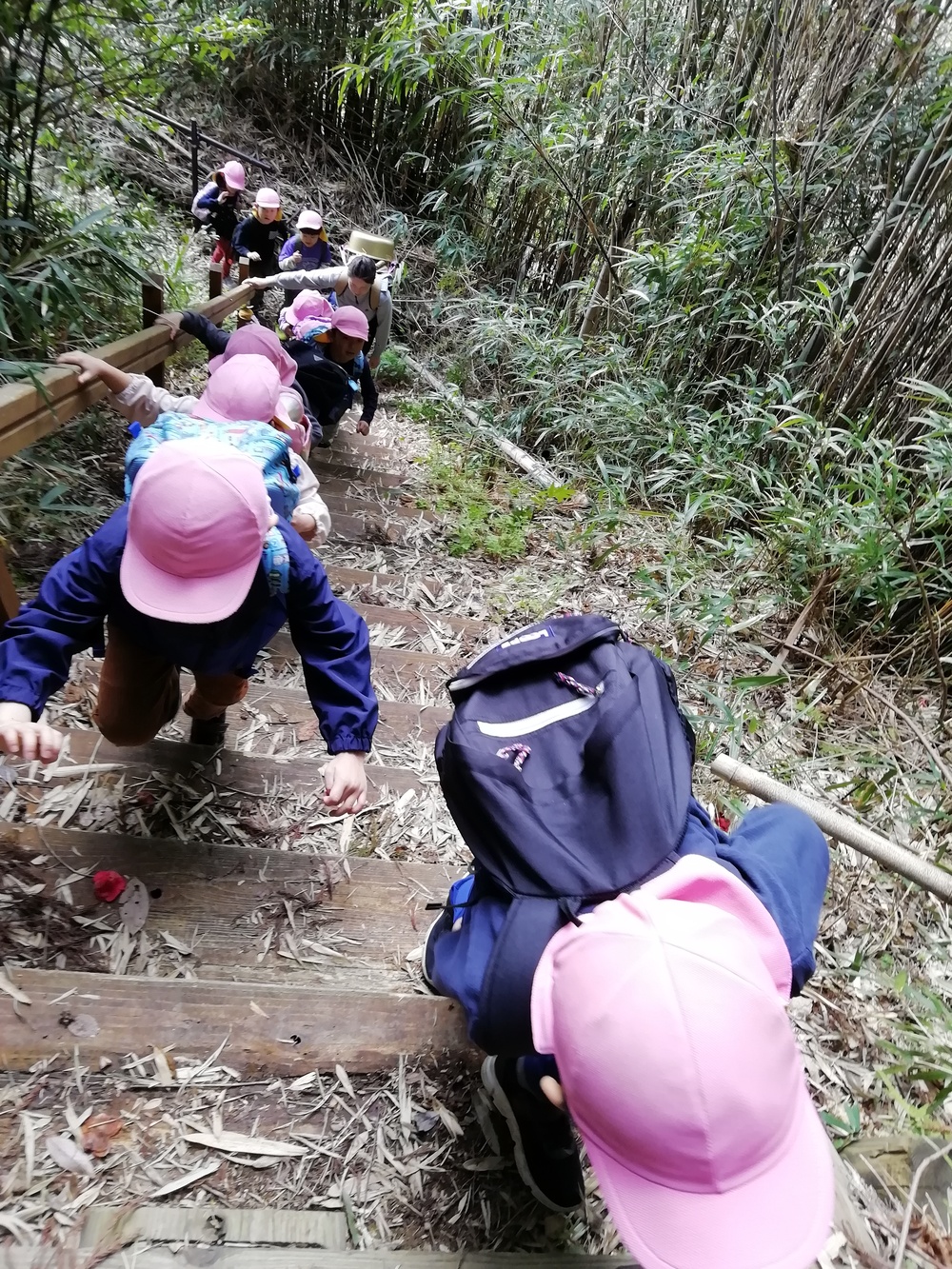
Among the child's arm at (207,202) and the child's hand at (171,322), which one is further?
the child's arm at (207,202)

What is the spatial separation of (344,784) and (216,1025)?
Result: 52 cm

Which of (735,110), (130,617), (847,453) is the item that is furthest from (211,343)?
(735,110)

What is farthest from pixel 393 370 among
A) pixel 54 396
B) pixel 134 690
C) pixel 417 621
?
pixel 134 690

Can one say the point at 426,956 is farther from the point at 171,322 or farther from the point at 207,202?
the point at 207,202

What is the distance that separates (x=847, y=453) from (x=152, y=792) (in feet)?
10.8

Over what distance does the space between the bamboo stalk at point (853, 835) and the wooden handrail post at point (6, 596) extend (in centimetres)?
195

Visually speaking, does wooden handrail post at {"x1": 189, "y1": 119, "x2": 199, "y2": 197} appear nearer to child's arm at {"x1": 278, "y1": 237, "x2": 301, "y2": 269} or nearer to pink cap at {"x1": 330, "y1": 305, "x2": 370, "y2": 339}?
child's arm at {"x1": 278, "y1": 237, "x2": 301, "y2": 269}

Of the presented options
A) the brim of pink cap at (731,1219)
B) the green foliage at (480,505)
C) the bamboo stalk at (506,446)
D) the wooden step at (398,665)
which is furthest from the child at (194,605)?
the bamboo stalk at (506,446)

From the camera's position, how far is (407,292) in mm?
8031

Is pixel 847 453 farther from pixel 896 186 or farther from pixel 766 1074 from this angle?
pixel 766 1074

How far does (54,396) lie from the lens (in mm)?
2082

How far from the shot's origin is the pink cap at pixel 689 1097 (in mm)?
916

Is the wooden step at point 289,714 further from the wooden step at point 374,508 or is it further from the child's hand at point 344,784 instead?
the wooden step at point 374,508

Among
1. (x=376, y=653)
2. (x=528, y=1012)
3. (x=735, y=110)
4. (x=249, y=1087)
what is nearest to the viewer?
(x=528, y=1012)
